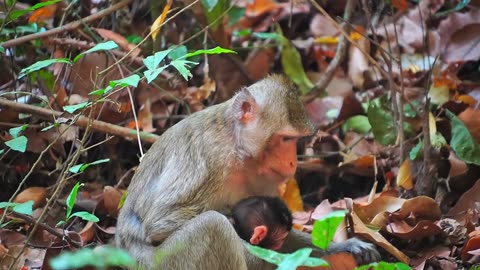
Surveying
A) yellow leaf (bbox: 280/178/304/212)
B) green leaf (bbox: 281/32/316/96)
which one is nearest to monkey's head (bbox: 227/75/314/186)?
yellow leaf (bbox: 280/178/304/212)

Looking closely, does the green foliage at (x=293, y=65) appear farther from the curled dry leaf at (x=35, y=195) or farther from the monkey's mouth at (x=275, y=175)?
the monkey's mouth at (x=275, y=175)

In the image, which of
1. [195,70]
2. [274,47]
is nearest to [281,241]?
[195,70]

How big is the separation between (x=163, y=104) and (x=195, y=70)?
0.90 meters

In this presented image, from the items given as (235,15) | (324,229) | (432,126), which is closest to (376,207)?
(432,126)

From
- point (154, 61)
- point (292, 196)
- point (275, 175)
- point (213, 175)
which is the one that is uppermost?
point (154, 61)

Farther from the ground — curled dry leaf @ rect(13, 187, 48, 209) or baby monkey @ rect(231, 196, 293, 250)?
baby monkey @ rect(231, 196, 293, 250)

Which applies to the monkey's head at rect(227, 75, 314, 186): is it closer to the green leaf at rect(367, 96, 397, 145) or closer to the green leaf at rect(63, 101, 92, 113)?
the green leaf at rect(63, 101, 92, 113)

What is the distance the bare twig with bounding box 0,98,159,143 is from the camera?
6.25 m

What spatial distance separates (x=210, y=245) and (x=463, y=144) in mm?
2606

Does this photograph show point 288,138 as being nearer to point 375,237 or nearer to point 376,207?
point 375,237

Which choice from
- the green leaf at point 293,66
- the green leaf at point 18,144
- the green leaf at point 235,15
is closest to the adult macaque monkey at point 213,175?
the green leaf at point 18,144

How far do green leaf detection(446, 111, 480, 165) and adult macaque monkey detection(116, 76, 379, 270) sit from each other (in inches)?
54.4

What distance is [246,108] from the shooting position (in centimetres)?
525

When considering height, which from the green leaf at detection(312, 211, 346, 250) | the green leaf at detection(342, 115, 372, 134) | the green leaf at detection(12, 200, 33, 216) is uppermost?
the green leaf at detection(312, 211, 346, 250)
